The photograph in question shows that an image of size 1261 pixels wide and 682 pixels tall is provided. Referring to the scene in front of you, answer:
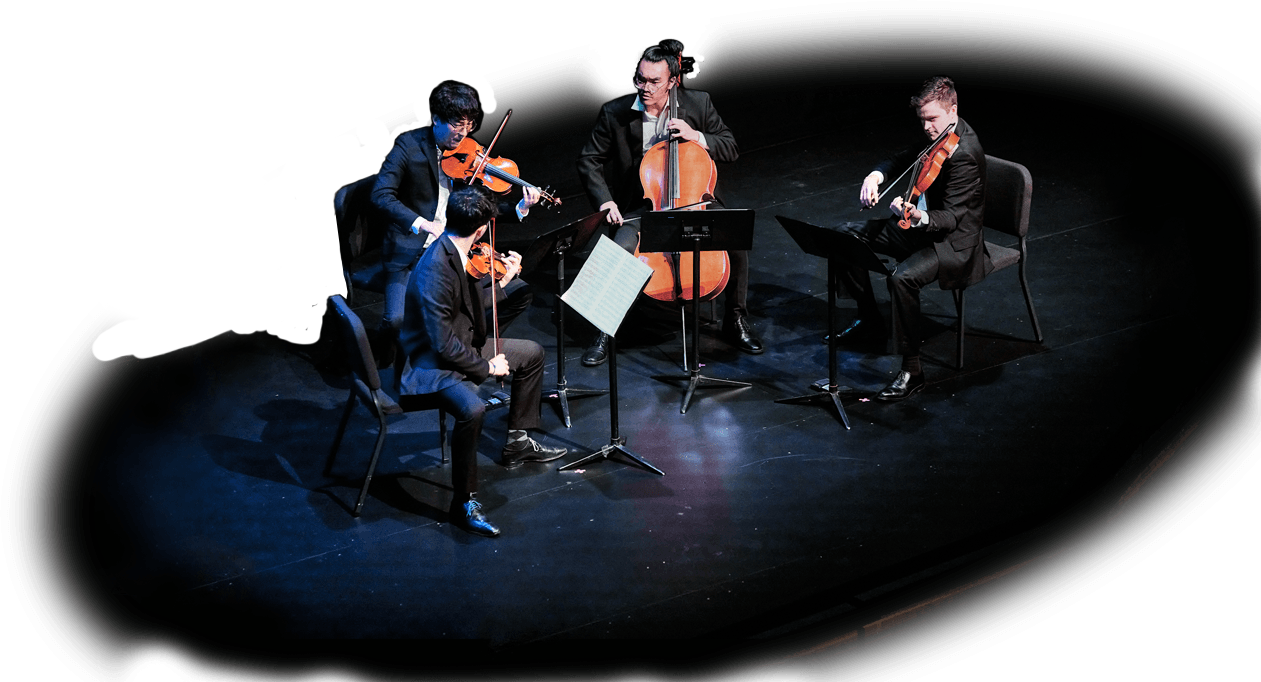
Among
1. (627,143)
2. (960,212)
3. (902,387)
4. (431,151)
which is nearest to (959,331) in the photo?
(902,387)

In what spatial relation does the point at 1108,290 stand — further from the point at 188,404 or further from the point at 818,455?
the point at 188,404

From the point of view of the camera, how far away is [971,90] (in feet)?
28.1

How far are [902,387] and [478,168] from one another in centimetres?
198

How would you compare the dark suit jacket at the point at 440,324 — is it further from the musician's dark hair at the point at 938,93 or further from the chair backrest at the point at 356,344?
the musician's dark hair at the point at 938,93

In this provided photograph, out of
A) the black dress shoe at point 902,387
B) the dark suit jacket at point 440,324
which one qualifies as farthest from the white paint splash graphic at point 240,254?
the black dress shoe at point 902,387

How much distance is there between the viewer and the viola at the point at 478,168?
5.35 meters

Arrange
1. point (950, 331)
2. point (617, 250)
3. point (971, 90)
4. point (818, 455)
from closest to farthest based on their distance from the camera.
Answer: point (617, 250), point (818, 455), point (950, 331), point (971, 90)

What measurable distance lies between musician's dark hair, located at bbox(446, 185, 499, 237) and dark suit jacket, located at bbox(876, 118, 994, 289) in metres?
Answer: 1.96

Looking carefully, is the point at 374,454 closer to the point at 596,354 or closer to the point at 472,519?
the point at 472,519

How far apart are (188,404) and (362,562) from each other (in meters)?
1.58

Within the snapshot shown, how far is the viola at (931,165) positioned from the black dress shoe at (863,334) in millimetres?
682

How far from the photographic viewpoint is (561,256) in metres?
5.23

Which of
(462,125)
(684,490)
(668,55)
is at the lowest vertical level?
(684,490)

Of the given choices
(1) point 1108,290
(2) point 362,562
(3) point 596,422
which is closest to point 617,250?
(3) point 596,422
